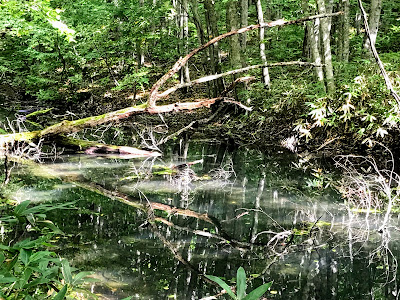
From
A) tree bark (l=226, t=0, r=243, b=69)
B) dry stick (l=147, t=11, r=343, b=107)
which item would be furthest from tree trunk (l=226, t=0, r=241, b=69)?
dry stick (l=147, t=11, r=343, b=107)

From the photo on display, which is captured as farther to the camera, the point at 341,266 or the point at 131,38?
the point at 131,38

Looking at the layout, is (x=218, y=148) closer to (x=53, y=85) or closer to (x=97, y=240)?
(x=97, y=240)

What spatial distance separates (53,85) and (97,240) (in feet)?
47.8

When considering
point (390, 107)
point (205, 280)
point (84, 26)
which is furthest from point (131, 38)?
point (205, 280)

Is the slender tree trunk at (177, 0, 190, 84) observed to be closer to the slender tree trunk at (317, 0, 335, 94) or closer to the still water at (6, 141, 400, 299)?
the slender tree trunk at (317, 0, 335, 94)

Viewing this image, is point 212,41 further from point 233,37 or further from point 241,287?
point 241,287

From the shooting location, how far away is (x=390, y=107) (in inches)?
319

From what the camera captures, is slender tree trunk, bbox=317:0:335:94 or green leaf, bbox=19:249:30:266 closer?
green leaf, bbox=19:249:30:266

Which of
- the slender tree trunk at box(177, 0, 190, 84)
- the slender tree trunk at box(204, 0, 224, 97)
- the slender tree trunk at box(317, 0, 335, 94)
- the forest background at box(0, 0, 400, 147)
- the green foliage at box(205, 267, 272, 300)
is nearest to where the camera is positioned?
the green foliage at box(205, 267, 272, 300)

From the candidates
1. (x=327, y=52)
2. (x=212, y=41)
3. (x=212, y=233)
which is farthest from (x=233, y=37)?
(x=212, y=233)

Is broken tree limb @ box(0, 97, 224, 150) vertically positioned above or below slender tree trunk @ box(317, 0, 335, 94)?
below

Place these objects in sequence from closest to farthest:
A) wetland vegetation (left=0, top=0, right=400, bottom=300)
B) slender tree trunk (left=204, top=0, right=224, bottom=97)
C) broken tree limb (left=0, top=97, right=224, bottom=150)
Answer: wetland vegetation (left=0, top=0, right=400, bottom=300) < broken tree limb (left=0, top=97, right=224, bottom=150) < slender tree trunk (left=204, top=0, right=224, bottom=97)

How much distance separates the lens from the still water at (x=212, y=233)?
3396mm

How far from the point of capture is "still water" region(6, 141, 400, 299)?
3396 millimetres
